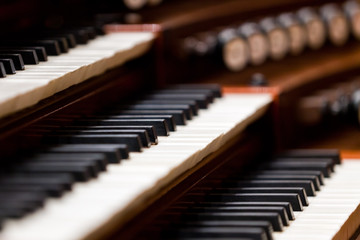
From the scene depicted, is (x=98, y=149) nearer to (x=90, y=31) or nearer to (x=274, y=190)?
(x=274, y=190)

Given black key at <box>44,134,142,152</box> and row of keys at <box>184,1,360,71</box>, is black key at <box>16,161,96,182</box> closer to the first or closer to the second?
black key at <box>44,134,142,152</box>

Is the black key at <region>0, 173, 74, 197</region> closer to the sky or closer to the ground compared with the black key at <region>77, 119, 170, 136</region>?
closer to the ground

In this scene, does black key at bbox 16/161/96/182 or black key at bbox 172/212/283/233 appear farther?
black key at bbox 172/212/283/233

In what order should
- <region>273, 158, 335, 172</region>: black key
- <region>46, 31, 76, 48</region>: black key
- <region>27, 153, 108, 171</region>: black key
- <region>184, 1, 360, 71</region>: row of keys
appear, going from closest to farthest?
<region>27, 153, 108, 171</region>: black key → <region>46, 31, 76, 48</region>: black key → <region>273, 158, 335, 172</region>: black key → <region>184, 1, 360, 71</region>: row of keys

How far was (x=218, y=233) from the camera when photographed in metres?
1.45

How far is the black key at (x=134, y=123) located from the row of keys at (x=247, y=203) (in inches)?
5.9

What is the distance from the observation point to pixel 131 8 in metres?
2.40

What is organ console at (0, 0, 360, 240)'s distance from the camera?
1303mm

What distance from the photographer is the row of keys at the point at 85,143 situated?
1224mm

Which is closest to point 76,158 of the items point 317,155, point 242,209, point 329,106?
point 242,209

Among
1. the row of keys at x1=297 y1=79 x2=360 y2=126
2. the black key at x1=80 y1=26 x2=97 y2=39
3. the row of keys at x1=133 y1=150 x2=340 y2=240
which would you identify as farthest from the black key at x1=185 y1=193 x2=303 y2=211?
the row of keys at x1=297 y1=79 x2=360 y2=126

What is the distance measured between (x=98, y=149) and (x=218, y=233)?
0.93ft

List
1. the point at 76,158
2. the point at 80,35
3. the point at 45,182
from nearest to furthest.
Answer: the point at 45,182 → the point at 76,158 → the point at 80,35

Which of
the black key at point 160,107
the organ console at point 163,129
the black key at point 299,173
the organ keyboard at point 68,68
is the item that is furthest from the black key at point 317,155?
the organ keyboard at point 68,68
